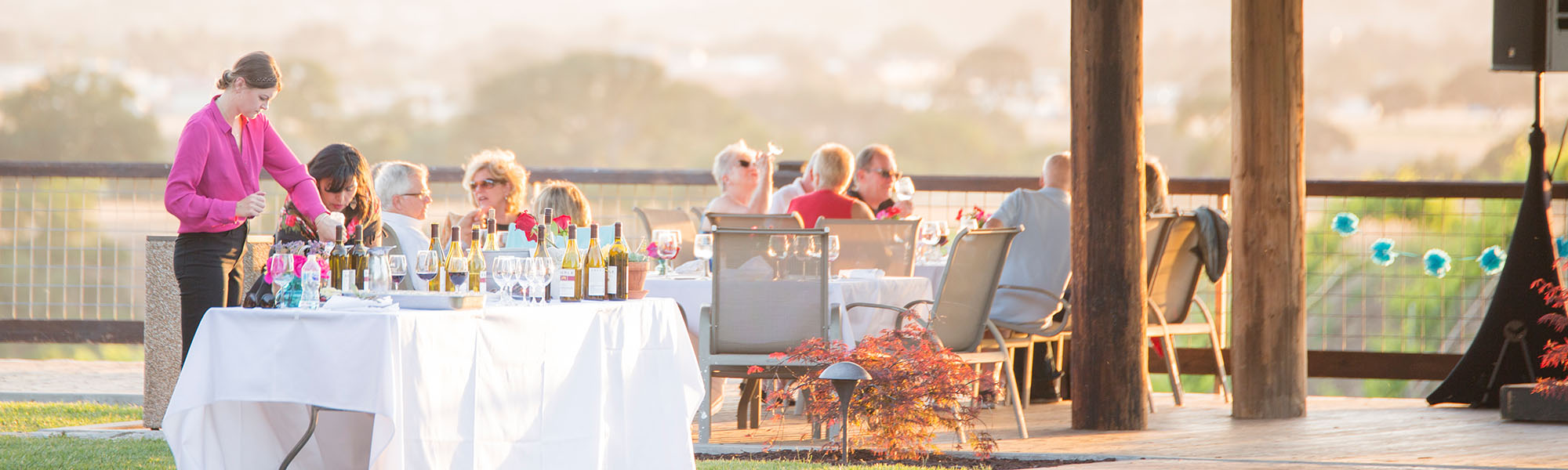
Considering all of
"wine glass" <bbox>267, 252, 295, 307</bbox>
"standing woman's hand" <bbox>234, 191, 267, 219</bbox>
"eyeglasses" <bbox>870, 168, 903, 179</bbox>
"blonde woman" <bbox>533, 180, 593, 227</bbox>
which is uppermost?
"eyeglasses" <bbox>870, 168, 903, 179</bbox>

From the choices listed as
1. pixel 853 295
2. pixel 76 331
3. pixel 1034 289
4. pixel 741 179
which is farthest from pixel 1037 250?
pixel 76 331

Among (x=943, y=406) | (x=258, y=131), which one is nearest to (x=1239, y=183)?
(x=943, y=406)

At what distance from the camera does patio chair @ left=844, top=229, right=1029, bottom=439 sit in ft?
16.1

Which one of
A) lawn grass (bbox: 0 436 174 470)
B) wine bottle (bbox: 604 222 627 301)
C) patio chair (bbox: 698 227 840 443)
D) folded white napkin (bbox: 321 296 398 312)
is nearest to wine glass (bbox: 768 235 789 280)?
patio chair (bbox: 698 227 840 443)

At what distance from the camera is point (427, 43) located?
33281 millimetres

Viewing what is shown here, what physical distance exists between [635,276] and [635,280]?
0.03 ft

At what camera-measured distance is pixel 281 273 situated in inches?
124

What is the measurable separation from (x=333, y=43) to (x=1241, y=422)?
97.5 ft

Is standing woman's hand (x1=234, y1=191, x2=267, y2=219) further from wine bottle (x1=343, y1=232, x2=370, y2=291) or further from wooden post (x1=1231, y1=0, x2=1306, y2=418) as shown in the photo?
wooden post (x1=1231, y1=0, x2=1306, y2=418)

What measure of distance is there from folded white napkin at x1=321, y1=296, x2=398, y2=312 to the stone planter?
0.73 meters

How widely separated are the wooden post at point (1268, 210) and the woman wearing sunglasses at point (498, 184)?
8.37 ft

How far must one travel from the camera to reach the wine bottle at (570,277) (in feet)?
11.7

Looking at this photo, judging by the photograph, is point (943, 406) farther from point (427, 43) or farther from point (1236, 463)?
point (427, 43)

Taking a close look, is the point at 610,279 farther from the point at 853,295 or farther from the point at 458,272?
the point at 853,295
